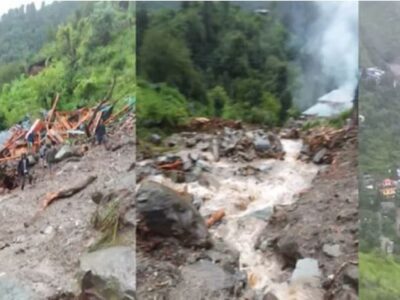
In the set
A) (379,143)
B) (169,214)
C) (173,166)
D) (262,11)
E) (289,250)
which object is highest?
(262,11)

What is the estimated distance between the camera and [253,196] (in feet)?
10.0

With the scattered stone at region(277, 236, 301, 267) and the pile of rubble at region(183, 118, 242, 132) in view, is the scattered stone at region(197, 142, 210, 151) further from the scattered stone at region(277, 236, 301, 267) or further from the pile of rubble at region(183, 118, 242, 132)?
the scattered stone at region(277, 236, 301, 267)

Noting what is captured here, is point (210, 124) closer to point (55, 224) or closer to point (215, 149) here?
point (215, 149)

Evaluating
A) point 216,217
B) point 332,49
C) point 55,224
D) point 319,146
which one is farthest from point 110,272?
point 332,49

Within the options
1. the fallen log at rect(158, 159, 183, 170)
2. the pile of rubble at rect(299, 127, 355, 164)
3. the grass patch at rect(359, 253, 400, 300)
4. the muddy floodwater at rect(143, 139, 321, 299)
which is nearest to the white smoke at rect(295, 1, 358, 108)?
the pile of rubble at rect(299, 127, 355, 164)

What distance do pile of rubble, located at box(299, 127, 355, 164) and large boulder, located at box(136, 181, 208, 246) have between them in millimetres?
470

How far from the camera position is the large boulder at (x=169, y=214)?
3.00 metres

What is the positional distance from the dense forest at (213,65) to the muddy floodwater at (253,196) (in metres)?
0.18

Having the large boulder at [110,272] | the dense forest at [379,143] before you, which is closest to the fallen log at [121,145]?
the large boulder at [110,272]

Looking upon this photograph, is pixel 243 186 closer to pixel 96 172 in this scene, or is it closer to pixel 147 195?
Answer: pixel 147 195

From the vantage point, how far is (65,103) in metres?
2.98

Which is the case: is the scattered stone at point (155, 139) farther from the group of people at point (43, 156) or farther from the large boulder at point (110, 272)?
the large boulder at point (110, 272)

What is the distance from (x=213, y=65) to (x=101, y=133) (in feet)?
1.62

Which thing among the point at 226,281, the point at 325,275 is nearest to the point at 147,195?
the point at 226,281
